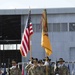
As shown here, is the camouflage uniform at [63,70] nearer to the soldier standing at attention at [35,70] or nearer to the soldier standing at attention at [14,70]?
the soldier standing at attention at [35,70]

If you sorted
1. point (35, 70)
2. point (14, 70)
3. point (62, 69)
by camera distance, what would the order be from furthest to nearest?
point (14, 70) < point (62, 69) < point (35, 70)

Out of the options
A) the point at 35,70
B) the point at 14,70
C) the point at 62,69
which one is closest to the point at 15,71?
the point at 14,70

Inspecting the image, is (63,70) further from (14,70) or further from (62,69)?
(14,70)

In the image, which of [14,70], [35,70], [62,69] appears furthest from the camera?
[14,70]

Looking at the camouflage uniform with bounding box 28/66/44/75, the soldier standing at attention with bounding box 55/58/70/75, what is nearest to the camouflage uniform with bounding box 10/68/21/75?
the camouflage uniform with bounding box 28/66/44/75

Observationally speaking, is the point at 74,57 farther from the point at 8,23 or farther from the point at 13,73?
the point at 13,73

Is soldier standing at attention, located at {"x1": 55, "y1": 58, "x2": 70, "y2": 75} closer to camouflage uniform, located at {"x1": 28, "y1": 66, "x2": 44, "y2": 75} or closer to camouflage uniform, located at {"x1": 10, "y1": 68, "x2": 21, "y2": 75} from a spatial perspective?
camouflage uniform, located at {"x1": 28, "y1": 66, "x2": 44, "y2": 75}

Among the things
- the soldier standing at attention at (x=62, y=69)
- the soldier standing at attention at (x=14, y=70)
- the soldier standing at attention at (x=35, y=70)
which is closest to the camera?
the soldier standing at attention at (x=35, y=70)

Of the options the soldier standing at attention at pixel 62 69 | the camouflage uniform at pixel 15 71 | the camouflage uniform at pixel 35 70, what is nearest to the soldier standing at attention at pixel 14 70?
the camouflage uniform at pixel 15 71

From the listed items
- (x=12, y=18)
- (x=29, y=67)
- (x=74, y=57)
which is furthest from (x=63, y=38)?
(x=29, y=67)

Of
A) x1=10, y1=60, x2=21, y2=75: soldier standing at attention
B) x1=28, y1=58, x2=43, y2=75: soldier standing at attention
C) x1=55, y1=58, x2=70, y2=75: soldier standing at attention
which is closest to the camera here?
x1=28, y1=58, x2=43, y2=75: soldier standing at attention

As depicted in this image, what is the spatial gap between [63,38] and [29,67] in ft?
72.4

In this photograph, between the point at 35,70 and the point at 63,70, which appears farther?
the point at 63,70

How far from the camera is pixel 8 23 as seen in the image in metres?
42.0
